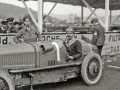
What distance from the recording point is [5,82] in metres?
3.87

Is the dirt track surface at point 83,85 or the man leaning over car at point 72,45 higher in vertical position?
the man leaning over car at point 72,45

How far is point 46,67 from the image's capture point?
4.43m

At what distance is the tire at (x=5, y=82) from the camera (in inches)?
152

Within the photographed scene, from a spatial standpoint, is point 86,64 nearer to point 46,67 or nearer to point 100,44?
point 46,67

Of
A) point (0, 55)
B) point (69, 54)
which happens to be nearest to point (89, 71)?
point (69, 54)

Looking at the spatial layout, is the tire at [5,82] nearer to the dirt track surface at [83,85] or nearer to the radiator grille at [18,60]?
the radiator grille at [18,60]

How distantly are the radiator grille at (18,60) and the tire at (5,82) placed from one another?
0.97 ft

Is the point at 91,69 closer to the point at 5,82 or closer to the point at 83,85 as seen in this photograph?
the point at 83,85

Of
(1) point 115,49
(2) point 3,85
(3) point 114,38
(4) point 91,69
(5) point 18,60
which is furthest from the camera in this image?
(1) point 115,49

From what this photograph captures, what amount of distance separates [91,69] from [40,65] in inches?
54.3

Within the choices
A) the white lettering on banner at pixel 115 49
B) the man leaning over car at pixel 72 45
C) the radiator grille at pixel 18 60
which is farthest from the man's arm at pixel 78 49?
the white lettering on banner at pixel 115 49

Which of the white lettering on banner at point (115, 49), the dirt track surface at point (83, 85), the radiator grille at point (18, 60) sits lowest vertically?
the dirt track surface at point (83, 85)

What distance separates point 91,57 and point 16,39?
2188 mm

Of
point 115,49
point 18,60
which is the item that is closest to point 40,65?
point 18,60
